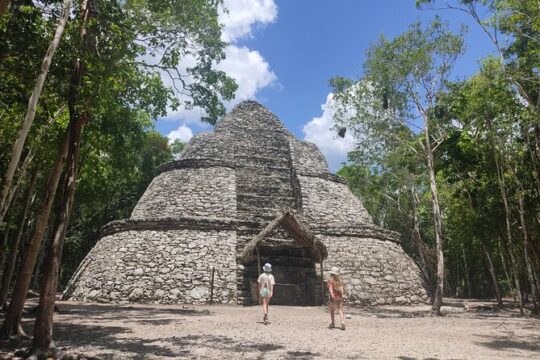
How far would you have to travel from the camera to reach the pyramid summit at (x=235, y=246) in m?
13.0

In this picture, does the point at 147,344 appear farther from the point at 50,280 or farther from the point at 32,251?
the point at 32,251

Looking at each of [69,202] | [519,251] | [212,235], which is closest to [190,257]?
[212,235]

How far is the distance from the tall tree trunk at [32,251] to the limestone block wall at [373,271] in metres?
10.8

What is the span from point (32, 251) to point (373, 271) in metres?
12.7

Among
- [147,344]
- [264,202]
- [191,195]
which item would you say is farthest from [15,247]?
[264,202]

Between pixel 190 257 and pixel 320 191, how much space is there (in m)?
8.83

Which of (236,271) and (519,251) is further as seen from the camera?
(519,251)

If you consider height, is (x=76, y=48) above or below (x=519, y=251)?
above

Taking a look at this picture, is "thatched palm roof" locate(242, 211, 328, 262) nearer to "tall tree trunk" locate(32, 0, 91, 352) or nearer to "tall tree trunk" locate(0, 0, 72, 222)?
"tall tree trunk" locate(32, 0, 91, 352)

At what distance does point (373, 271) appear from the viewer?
1527 centimetres

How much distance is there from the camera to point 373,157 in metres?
18.0

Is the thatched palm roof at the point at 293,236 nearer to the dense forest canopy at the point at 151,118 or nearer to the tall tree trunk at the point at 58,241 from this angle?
the dense forest canopy at the point at 151,118

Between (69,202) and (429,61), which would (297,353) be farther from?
(429,61)

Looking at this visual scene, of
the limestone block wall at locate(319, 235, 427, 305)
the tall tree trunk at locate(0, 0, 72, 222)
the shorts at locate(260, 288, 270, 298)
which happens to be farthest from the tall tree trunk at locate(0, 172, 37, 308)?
the limestone block wall at locate(319, 235, 427, 305)
